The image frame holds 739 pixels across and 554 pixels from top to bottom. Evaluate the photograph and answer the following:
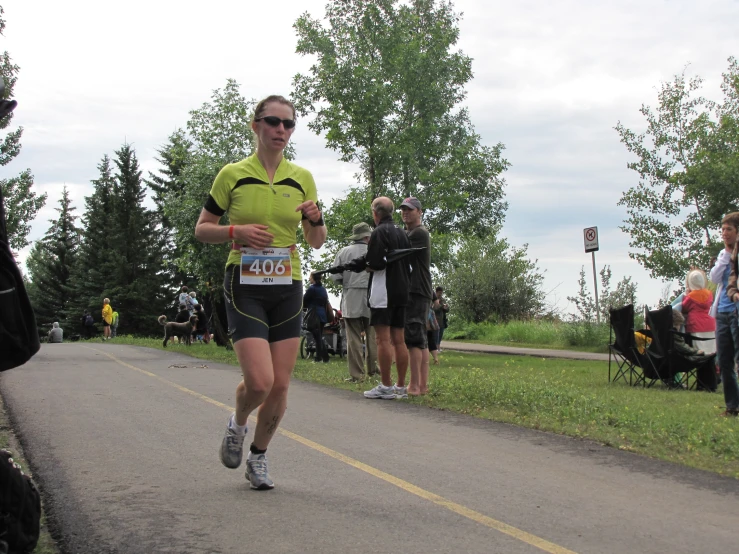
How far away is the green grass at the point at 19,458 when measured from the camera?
3938 mm

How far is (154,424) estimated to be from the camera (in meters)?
7.99

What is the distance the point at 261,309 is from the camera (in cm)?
502

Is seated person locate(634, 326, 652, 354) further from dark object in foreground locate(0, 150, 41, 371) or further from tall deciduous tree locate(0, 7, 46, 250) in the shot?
tall deciduous tree locate(0, 7, 46, 250)

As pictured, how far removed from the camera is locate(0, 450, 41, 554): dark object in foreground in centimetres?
356

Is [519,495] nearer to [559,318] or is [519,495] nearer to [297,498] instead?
[297,498]

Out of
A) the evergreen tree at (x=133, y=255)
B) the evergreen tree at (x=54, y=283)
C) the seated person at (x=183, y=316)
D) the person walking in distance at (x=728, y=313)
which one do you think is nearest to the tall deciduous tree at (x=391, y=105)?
the seated person at (x=183, y=316)

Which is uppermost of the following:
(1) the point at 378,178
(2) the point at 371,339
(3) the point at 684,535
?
(1) the point at 378,178

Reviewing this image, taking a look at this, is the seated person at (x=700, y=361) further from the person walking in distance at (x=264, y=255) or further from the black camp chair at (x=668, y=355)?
the person walking in distance at (x=264, y=255)

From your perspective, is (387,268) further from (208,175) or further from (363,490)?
(208,175)

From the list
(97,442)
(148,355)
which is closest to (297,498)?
(97,442)

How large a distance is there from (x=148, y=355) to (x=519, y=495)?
54.0 ft

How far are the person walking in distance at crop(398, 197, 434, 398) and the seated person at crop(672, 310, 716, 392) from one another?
14.7ft

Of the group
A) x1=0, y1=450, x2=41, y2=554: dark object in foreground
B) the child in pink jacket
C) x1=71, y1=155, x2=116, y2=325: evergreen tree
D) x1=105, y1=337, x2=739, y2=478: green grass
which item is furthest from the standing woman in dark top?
x1=71, y1=155, x2=116, y2=325: evergreen tree

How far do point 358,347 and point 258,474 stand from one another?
798 cm
